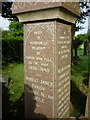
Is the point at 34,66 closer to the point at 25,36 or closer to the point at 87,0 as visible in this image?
the point at 25,36

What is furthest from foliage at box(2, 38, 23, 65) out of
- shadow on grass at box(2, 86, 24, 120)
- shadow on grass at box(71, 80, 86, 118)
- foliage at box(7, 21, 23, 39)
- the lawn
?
shadow on grass at box(71, 80, 86, 118)

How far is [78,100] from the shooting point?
4395mm

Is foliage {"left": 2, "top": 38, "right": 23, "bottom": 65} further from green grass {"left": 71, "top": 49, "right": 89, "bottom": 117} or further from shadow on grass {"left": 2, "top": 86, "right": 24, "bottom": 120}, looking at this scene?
shadow on grass {"left": 2, "top": 86, "right": 24, "bottom": 120}

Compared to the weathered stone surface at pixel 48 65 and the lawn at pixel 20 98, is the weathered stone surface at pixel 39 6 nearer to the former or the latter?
the weathered stone surface at pixel 48 65

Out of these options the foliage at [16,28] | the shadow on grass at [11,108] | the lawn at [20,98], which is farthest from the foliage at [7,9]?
the shadow on grass at [11,108]

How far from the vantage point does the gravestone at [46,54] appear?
229cm

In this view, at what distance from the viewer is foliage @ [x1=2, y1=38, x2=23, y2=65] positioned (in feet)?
31.1

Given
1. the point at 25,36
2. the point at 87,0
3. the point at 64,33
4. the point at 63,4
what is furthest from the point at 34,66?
the point at 87,0

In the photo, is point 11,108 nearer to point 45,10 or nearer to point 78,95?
point 78,95

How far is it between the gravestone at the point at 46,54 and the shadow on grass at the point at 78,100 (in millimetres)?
1010

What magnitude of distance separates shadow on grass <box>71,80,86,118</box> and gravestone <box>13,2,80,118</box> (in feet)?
3.31

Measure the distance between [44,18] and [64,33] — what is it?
1.58ft

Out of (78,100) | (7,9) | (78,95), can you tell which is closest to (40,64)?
(78,100)

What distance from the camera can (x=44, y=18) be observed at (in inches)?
90.9
